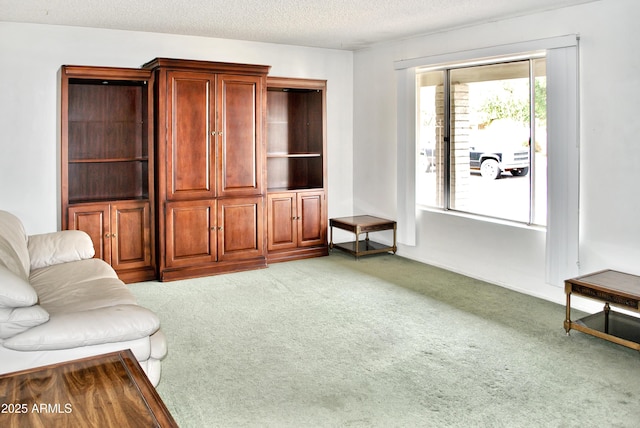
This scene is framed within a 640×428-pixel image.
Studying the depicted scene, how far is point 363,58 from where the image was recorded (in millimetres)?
6891

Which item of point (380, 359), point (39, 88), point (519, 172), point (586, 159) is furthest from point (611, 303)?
point (39, 88)

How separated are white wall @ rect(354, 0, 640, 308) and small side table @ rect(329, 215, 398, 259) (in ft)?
0.68

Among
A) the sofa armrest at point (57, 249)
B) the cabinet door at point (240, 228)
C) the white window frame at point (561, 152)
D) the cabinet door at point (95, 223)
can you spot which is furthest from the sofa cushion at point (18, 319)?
the white window frame at point (561, 152)

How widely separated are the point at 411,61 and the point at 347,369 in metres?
3.85

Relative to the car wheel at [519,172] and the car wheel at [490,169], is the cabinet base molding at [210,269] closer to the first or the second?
the car wheel at [490,169]

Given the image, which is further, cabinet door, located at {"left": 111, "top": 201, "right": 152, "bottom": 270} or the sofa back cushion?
cabinet door, located at {"left": 111, "top": 201, "right": 152, "bottom": 270}

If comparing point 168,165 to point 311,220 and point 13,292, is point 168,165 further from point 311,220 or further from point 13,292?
point 13,292

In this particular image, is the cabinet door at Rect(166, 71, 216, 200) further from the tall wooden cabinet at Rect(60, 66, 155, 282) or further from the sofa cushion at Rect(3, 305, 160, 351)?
the sofa cushion at Rect(3, 305, 160, 351)

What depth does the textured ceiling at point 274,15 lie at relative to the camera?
4.44 meters

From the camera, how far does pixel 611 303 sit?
362 centimetres

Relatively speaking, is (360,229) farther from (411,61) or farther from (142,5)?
(142,5)

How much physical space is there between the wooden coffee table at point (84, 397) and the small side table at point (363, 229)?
430 centimetres

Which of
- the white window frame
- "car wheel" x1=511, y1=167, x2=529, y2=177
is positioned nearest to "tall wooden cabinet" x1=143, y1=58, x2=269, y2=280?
"car wheel" x1=511, y1=167, x2=529, y2=177

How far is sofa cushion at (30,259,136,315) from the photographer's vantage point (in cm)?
301
